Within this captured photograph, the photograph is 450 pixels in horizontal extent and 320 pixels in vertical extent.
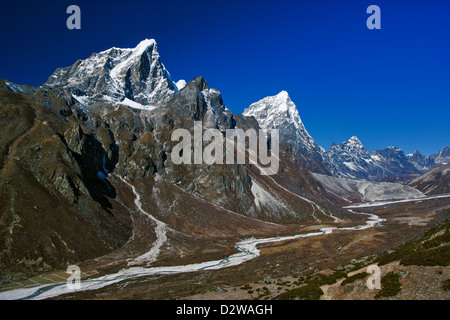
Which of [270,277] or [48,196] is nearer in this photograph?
[270,277]

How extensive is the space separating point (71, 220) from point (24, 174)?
28.1 meters

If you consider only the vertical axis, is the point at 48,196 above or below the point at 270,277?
above

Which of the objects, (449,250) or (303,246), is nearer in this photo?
→ (449,250)

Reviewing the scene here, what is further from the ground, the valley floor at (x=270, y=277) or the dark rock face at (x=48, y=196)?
the dark rock face at (x=48, y=196)

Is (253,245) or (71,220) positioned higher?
(71,220)

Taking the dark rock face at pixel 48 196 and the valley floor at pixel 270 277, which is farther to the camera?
the dark rock face at pixel 48 196

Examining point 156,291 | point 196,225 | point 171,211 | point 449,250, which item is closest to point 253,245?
point 196,225

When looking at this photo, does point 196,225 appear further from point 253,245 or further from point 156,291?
point 156,291

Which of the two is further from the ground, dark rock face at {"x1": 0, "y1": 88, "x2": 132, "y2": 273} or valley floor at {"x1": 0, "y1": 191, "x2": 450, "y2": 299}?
dark rock face at {"x1": 0, "y1": 88, "x2": 132, "y2": 273}

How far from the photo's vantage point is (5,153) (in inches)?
4496

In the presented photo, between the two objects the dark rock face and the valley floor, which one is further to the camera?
the dark rock face
